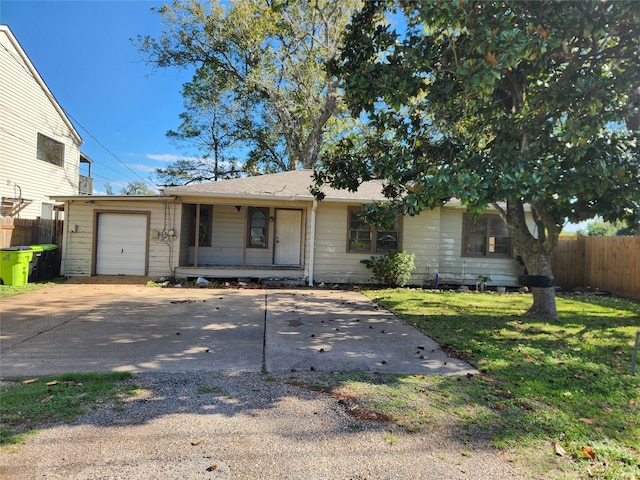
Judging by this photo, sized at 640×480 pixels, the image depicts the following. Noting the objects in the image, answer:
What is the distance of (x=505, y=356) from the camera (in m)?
4.76

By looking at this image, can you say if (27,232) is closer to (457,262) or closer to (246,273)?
(246,273)

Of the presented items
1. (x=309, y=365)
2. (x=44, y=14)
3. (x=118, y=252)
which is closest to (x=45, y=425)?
(x=309, y=365)

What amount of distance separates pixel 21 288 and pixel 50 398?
26.0 ft

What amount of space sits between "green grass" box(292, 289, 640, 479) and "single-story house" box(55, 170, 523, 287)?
5.31 meters

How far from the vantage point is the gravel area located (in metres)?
2.30

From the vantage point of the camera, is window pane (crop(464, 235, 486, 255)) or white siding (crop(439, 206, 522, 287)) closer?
white siding (crop(439, 206, 522, 287))

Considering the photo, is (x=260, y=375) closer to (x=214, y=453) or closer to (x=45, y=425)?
(x=214, y=453)

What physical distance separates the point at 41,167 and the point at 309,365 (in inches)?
626

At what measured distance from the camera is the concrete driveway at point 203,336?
4.27 meters

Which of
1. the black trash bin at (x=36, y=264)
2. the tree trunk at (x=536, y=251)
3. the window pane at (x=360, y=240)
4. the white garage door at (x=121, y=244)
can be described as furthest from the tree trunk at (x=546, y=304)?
the black trash bin at (x=36, y=264)

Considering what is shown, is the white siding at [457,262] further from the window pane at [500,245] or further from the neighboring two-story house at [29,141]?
the neighboring two-story house at [29,141]

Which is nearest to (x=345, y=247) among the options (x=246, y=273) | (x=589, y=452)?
(x=246, y=273)

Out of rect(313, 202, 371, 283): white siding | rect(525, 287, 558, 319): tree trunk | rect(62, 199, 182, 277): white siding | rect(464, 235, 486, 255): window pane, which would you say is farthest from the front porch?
rect(525, 287, 558, 319): tree trunk

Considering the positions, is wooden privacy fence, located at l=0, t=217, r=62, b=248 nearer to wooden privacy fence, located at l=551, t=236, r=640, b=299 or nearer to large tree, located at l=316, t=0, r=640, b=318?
large tree, located at l=316, t=0, r=640, b=318
